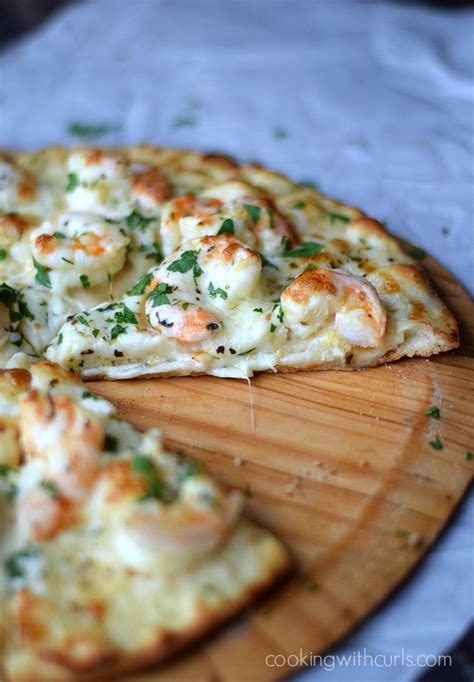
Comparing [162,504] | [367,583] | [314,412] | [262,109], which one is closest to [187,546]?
[162,504]

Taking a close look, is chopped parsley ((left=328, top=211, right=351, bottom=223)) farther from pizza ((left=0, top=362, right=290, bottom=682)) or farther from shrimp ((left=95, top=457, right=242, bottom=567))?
shrimp ((left=95, top=457, right=242, bottom=567))

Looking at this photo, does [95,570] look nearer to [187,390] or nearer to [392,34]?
[187,390]

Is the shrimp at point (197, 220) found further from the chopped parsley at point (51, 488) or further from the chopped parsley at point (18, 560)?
the chopped parsley at point (18, 560)

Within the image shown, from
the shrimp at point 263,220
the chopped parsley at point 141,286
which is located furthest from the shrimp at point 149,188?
the chopped parsley at point 141,286

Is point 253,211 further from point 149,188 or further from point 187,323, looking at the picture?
point 187,323

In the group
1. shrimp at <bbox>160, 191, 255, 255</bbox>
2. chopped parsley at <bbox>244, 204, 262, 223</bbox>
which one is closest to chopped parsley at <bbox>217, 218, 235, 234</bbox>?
shrimp at <bbox>160, 191, 255, 255</bbox>
